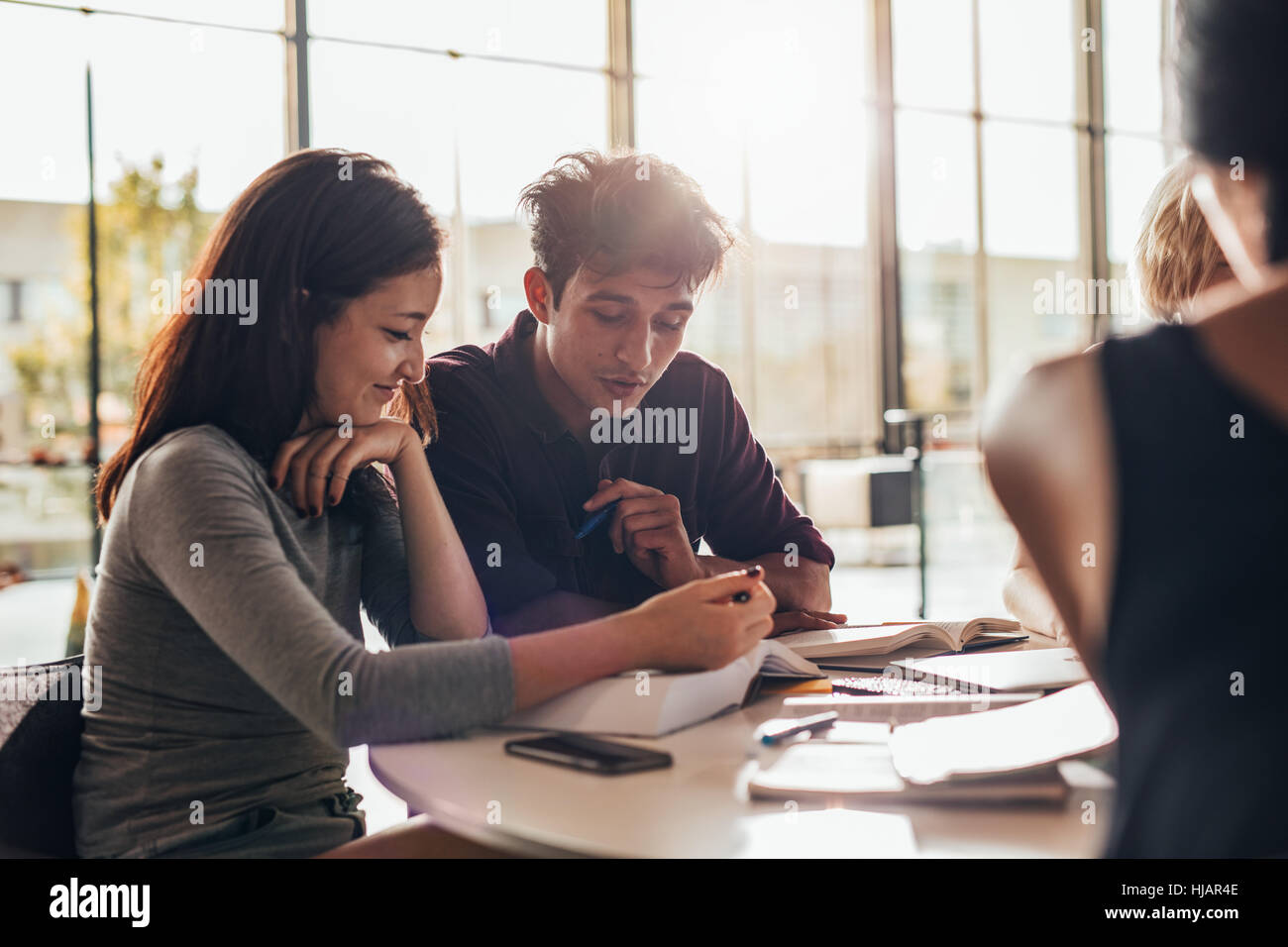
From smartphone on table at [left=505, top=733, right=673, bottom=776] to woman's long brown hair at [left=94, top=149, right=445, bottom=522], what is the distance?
55cm

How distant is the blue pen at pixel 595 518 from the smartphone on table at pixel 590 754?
2.52 feet

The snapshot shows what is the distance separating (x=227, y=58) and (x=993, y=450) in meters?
5.30

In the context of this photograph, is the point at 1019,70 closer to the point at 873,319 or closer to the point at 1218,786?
the point at 873,319

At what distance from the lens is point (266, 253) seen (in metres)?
1.37

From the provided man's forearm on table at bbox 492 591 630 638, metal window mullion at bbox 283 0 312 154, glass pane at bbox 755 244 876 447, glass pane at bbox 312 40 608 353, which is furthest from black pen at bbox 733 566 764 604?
glass pane at bbox 755 244 876 447

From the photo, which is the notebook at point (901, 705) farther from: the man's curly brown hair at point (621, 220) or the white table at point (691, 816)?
the man's curly brown hair at point (621, 220)

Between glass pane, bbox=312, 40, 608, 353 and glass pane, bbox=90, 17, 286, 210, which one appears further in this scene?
glass pane, bbox=312, 40, 608, 353

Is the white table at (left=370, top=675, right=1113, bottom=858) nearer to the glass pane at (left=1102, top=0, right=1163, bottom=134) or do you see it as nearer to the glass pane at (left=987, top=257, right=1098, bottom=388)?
the glass pane at (left=987, top=257, right=1098, bottom=388)

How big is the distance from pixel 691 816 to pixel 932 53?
7338mm

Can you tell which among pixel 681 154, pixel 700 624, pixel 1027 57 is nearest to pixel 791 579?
pixel 700 624

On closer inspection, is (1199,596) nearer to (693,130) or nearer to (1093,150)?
(693,130)

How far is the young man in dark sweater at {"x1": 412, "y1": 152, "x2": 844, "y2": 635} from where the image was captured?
1752 millimetres

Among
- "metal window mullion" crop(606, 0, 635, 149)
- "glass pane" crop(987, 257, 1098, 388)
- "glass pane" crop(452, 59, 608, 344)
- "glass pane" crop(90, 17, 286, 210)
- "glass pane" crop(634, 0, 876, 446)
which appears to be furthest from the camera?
"glass pane" crop(987, 257, 1098, 388)

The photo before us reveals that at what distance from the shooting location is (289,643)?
1.07 metres
